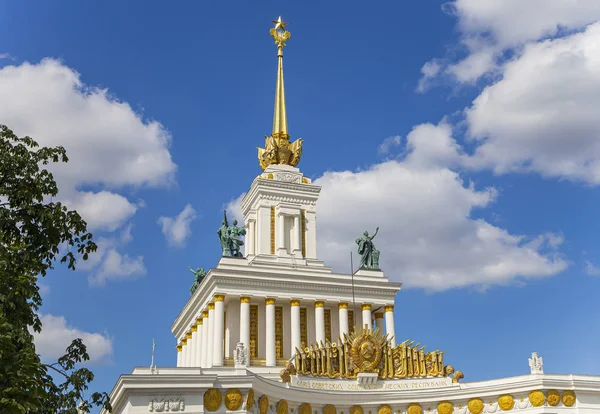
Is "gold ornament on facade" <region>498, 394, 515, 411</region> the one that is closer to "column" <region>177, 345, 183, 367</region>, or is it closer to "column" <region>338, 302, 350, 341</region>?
"column" <region>338, 302, 350, 341</region>

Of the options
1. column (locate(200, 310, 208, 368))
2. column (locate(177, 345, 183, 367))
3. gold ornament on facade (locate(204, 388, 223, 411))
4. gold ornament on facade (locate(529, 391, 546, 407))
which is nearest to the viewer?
gold ornament on facade (locate(204, 388, 223, 411))

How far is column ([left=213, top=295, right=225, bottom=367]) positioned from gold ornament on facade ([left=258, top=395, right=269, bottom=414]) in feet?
33.8

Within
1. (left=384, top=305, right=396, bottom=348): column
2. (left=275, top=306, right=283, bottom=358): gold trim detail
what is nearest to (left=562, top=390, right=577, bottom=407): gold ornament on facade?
(left=384, top=305, right=396, bottom=348): column

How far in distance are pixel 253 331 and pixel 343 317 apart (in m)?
6.18

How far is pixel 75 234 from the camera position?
2156cm

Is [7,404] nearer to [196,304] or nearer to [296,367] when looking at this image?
[296,367]

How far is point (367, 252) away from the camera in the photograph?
54.8 metres

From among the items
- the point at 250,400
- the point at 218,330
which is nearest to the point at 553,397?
the point at 250,400

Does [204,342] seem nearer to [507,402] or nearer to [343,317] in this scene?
[343,317]

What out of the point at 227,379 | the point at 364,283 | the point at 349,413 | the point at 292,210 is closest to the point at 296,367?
the point at 349,413

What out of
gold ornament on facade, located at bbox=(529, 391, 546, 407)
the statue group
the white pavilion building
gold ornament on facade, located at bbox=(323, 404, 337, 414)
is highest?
the statue group

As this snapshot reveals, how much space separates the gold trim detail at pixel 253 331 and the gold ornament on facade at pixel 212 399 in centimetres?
1428

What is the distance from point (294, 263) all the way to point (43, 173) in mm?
32966

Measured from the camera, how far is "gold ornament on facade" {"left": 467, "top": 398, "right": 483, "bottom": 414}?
40.5 meters
